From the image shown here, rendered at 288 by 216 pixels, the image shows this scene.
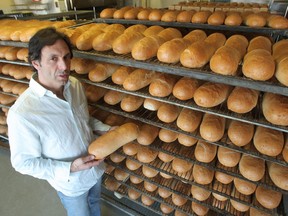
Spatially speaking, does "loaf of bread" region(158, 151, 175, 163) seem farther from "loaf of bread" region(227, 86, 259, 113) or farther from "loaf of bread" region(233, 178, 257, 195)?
"loaf of bread" region(227, 86, 259, 113)

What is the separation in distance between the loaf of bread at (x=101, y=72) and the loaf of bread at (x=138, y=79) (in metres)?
0.26

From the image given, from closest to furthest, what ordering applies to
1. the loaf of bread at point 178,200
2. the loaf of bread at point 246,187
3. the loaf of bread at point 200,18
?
the loaf of bread at point 246,187 → the loaf of bread at point 178,200 → the loaf of bread at point 200,18

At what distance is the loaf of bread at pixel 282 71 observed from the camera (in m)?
1.07

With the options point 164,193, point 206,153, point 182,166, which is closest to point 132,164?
point 164,193

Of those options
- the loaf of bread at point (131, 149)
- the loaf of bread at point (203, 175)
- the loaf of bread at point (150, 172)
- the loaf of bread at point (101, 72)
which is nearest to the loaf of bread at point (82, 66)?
the loaf of bread at point (101, 72)

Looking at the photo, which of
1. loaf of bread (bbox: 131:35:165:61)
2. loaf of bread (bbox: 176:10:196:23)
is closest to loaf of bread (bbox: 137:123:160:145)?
loaf of bread (bbox: 131:35:165:61)

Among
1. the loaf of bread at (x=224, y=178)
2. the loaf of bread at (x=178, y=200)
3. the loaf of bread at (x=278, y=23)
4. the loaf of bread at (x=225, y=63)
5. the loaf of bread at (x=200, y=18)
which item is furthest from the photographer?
the loaf of bread at (x=200, y=18)

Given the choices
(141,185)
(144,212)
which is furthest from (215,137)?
(144,212)

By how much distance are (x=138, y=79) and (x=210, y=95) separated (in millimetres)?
560

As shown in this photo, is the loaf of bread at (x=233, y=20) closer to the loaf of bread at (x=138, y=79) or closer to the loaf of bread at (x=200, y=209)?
the loaf of bread at (x=138, y=79)

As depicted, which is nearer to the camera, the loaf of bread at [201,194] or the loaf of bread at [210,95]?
the loaf of bread at [210,95]

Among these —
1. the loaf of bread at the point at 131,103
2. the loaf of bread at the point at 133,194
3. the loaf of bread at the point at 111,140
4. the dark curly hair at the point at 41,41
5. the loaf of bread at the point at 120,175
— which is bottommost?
the loaf of bread at the point at 133,194

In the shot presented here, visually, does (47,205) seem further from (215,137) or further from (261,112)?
(261,112)

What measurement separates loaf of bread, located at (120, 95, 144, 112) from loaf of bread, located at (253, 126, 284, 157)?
3.00 feet
